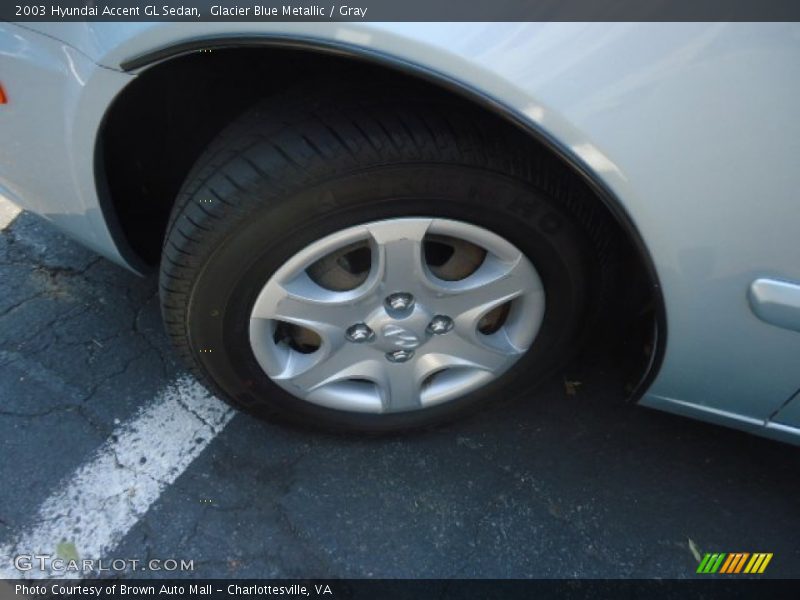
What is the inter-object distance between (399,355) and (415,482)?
0.39 meters

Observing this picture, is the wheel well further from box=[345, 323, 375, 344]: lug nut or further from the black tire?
box=[345, 323, 375, 344]: lug nut

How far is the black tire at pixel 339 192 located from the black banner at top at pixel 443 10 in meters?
0.22

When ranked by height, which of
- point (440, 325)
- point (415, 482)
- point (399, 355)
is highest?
point (440, 325)

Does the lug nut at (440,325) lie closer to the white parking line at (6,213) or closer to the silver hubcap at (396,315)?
the silver hubcap at (396,315)

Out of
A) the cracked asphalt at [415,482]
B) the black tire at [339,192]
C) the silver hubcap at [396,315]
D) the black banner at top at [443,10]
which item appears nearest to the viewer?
the black banner at top at [443,10]

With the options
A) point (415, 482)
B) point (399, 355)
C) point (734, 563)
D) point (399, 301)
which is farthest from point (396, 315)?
point (734, 563)

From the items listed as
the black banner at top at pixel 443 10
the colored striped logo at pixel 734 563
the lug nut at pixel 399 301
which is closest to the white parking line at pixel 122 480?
the lug nut at pixel 399 301

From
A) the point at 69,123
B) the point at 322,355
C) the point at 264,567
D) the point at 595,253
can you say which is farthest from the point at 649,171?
the point at 264,567

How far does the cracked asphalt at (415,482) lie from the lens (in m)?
1.61

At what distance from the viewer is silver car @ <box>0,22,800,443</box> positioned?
3.45 feet

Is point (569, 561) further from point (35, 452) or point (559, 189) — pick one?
point (35, 452)

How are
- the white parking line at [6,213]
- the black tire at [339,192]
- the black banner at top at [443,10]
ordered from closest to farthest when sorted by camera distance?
the black banner at top at [443,10]
the black tire at [339,192]
the white parking line at [6,213]

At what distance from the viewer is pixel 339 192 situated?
4.05 feet

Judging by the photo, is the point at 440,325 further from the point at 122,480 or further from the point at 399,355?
the point at 122,480
